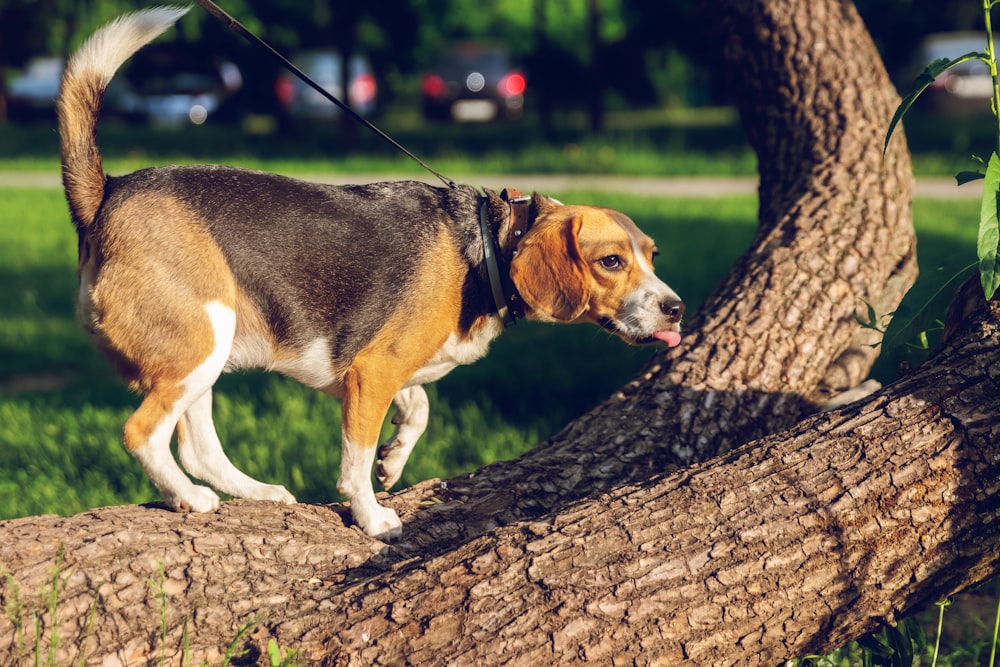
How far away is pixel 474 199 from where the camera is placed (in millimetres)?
3783

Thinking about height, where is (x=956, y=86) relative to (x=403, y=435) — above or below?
above

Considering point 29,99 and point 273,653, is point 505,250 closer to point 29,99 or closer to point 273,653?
point 273,653

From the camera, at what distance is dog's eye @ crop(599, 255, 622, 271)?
356 cm

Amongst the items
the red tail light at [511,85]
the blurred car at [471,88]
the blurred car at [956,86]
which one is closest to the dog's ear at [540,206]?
the blurred car at [956,86]

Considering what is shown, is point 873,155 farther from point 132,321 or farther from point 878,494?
point 132,321

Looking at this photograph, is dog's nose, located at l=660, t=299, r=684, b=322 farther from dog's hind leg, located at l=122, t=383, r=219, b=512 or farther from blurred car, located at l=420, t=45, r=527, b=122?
blurred car, located at l=420, t=45, r=527, b=122

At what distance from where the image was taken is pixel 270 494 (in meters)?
3.62

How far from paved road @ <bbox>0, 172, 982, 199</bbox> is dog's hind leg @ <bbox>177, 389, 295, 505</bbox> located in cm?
811

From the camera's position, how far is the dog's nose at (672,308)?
3.51 meters

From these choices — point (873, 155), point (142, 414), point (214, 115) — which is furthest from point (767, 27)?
point (214, 115)

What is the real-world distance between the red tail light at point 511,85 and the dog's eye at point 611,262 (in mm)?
23740

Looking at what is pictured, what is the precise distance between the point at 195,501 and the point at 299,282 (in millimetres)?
764

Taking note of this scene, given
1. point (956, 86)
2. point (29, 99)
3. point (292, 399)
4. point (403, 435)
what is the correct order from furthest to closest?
point (29, 99) < point (956, 86) < point (292, 399) < point (403, 435)

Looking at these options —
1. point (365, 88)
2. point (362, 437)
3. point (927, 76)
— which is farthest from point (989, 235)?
point (365, 88)
